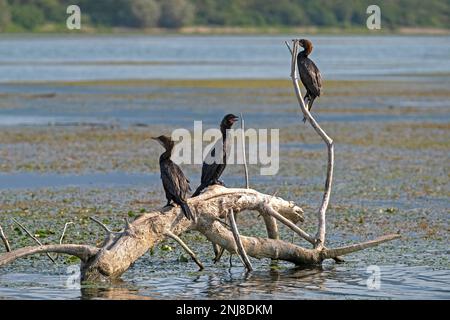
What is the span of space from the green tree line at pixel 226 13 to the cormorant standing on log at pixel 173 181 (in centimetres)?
9062

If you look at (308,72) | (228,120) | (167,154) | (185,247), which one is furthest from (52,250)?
(308,72)

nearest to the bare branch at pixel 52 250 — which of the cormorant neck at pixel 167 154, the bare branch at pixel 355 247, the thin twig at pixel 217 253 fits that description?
the cormorant neck at pixel 167 154

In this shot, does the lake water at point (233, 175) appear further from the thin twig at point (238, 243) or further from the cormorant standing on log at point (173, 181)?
the cormorant standing on log at point (173, 181)

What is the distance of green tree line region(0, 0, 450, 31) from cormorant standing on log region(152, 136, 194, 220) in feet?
297

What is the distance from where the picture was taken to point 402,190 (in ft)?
58.6

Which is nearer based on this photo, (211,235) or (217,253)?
(211,235)

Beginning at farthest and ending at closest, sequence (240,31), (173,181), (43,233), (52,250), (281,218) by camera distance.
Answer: (240,31) < (43,233) < (281,218) < (173,181) < (52,250)

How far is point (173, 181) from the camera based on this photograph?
1105 centimetres

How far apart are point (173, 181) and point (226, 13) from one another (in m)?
103

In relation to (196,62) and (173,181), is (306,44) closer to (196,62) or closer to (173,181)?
(173,181)

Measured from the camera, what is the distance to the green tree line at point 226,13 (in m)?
102

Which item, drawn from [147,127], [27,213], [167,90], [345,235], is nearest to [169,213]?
[345,235]

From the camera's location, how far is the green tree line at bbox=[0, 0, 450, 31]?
10206cm
